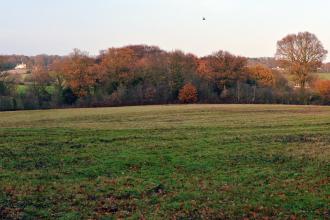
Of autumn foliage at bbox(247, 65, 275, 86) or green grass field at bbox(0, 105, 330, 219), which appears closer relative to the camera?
green grass field at bbox(0, 105, 330, 219)

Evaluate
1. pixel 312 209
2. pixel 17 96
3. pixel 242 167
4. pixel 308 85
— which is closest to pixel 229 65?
pixel 308 85

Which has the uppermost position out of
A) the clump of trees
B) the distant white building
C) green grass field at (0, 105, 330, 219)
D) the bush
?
the distant white building

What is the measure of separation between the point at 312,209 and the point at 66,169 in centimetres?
1028

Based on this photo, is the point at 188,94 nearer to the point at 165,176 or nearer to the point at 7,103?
the point at 7,103

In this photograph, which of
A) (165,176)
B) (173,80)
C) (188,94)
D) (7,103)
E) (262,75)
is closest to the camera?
(165,176)

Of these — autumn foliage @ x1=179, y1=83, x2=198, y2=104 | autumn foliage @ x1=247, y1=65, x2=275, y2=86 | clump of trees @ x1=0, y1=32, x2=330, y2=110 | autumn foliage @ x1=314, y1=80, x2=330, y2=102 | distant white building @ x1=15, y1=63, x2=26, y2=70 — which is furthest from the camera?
distant white building @ x1=15, y1=63, x2=26, y2=70

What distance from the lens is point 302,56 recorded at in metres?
80.1

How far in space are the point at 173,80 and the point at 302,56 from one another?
80.4 feet

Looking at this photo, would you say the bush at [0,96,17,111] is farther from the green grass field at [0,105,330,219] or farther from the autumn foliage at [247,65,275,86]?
the autumn foliage at [247,65,275,86]

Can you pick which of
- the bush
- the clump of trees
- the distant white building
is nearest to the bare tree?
the clump of trees

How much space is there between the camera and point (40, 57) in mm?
116875

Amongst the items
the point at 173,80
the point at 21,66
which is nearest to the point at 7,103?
the point at 173,80

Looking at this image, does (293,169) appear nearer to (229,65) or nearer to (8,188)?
(8,188)

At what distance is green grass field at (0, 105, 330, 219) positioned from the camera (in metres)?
12.4
